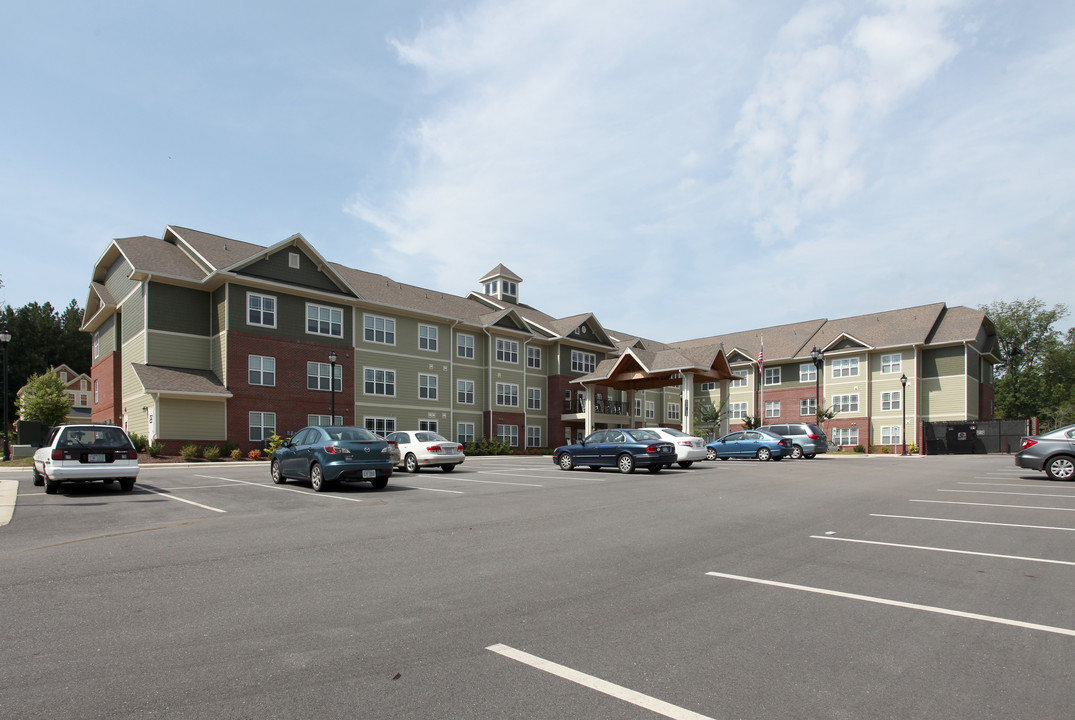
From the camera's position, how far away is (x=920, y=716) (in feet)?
11.8

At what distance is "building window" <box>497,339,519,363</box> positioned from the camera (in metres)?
45.1

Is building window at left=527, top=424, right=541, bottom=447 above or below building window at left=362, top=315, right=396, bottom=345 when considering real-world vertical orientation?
below

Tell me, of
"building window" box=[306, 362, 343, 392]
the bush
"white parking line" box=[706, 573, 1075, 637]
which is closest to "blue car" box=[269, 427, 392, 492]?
"white parking line" box=[706, 573, 1075, 637]

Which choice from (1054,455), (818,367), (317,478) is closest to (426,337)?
(818,367)

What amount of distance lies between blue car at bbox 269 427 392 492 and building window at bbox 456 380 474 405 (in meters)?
26.3

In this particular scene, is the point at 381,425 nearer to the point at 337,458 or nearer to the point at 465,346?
the point at 465,346

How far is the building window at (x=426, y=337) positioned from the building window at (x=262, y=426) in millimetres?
10457

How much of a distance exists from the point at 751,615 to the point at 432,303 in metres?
38.5

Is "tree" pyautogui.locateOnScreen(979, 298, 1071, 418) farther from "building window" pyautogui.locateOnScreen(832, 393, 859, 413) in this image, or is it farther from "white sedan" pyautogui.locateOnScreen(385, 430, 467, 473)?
"white sedan" pyautogui.locateOnScreen(385, 430, 467, 473)

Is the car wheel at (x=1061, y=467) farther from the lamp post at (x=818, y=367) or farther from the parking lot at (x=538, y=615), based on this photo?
the lamp post at (x=818, y=367)

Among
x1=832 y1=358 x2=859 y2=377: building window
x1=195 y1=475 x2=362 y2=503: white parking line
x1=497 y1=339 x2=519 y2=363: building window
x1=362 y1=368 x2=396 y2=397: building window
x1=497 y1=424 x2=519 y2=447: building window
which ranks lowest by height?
x1=497 y1=424 x2=519 y2=447: building window

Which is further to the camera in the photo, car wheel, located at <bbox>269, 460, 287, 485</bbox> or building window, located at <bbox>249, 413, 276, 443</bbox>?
building window, located at <bbox>249, 413, 276, 443</bbox>

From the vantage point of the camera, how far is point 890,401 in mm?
50094

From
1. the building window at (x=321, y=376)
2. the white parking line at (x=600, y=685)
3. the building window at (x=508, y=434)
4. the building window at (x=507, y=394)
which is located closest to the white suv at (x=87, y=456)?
the white parking line at (x=600, y=685)
